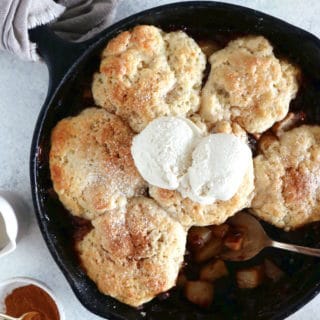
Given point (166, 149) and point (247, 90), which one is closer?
point (166, 149)

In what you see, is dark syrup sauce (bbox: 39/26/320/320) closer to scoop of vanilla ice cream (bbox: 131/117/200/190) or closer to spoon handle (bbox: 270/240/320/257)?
spoon handle (bbox: 270/240/320/257)

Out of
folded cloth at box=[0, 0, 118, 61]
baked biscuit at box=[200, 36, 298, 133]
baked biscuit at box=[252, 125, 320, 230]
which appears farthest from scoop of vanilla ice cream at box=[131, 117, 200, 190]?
folded cloth at box=[0, 0, 118, 61]

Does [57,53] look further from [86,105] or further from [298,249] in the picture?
[298,249]

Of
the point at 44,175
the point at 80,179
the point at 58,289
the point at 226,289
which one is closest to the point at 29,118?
the point at 44,175

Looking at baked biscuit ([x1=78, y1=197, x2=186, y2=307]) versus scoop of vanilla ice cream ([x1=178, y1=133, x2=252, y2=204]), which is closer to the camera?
scoop of vanilla ice cream ([x1=178, y1=133, x2=252, y2=204])

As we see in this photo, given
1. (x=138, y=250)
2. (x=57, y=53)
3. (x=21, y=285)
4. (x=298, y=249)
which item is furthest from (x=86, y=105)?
(x=298, y=249)

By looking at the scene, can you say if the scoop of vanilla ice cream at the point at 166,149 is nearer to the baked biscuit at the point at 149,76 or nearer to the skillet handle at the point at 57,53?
the baked biscuit at the point at 149,76

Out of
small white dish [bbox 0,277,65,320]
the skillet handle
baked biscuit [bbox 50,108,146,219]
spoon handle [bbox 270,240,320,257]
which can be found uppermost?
the skillet handle
